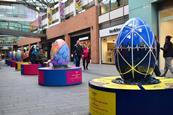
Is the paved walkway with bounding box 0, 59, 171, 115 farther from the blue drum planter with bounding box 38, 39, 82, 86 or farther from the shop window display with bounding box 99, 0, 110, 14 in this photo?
the shop window display with bounding box 99, 0, 110, 14

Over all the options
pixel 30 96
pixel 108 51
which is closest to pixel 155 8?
pixel 108 51

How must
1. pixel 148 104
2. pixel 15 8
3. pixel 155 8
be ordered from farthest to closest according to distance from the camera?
pixel 15 8
pixel 155 8
pixel 148 104

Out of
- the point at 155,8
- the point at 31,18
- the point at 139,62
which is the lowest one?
the point at 139,62

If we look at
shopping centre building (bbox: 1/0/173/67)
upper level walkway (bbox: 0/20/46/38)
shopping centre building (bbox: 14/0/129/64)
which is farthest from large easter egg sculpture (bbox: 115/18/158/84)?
upper level walkway (bbox: 0/20/46/38)

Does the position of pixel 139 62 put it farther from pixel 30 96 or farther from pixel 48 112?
pixel 30 96

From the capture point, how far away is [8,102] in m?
7.49

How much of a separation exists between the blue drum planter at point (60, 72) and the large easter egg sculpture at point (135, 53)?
16.3ft

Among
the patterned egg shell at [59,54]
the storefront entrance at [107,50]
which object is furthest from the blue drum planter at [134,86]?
the storefront entrance at [107,50]

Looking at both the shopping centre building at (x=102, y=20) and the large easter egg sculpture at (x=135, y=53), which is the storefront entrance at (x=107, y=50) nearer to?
the shopping centre building at (x=102, y=20)

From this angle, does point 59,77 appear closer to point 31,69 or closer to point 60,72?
point 60,72

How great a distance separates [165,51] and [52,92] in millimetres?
5145

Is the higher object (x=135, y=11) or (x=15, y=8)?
(x=15, y=8)

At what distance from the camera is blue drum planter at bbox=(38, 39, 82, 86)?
1057 centimetres

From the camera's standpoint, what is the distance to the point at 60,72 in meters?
10.6
